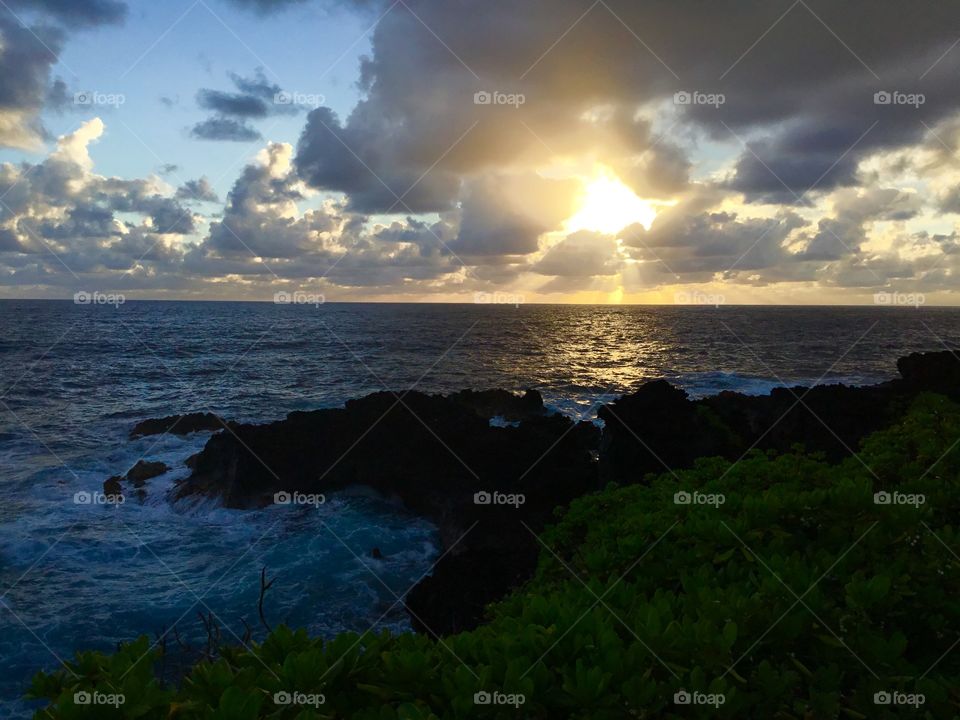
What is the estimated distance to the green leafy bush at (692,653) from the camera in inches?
89.8

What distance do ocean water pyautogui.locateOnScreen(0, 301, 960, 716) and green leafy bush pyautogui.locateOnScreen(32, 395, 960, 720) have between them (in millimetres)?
11188

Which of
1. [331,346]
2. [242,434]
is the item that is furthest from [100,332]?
[242,434]

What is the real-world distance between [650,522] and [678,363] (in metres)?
55.5

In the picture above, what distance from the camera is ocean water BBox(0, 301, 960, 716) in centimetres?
1396

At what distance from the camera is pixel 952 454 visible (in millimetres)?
5531

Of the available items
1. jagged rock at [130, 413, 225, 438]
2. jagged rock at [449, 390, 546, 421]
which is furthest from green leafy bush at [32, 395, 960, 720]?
jagged rock at [130, 413, 225, 438]

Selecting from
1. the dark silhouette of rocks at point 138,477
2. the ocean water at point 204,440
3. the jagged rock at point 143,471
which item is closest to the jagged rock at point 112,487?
the dark silhouette of rocks at point 138,477

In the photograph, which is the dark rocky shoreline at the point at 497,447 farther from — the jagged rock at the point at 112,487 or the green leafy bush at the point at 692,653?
the green leafy bush at the point at 692,653

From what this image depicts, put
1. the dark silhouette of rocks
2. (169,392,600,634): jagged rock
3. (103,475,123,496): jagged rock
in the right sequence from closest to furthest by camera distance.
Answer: (169,392,600,634): jagged rock
(103,475,123,496): jagged rock
the dark silhouette of rocks

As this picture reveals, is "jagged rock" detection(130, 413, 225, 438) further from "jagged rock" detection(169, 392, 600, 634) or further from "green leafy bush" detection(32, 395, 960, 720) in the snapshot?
"green leafy bush" detection(32, 395, 960, 720)

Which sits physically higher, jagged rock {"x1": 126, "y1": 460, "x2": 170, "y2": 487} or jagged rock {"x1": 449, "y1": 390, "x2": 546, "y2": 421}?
jagged rock {"x1": 449, "y1": 390, "x2": 546, "y2": 421}

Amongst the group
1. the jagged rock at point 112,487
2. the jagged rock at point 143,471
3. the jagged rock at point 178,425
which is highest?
the jagged rock at point 178,425

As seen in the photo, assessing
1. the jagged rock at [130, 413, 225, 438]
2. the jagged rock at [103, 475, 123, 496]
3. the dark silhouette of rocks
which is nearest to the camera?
the jagged rock at [103, 475, 123, 496]

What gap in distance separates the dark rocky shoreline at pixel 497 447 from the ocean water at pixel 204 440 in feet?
3.78
